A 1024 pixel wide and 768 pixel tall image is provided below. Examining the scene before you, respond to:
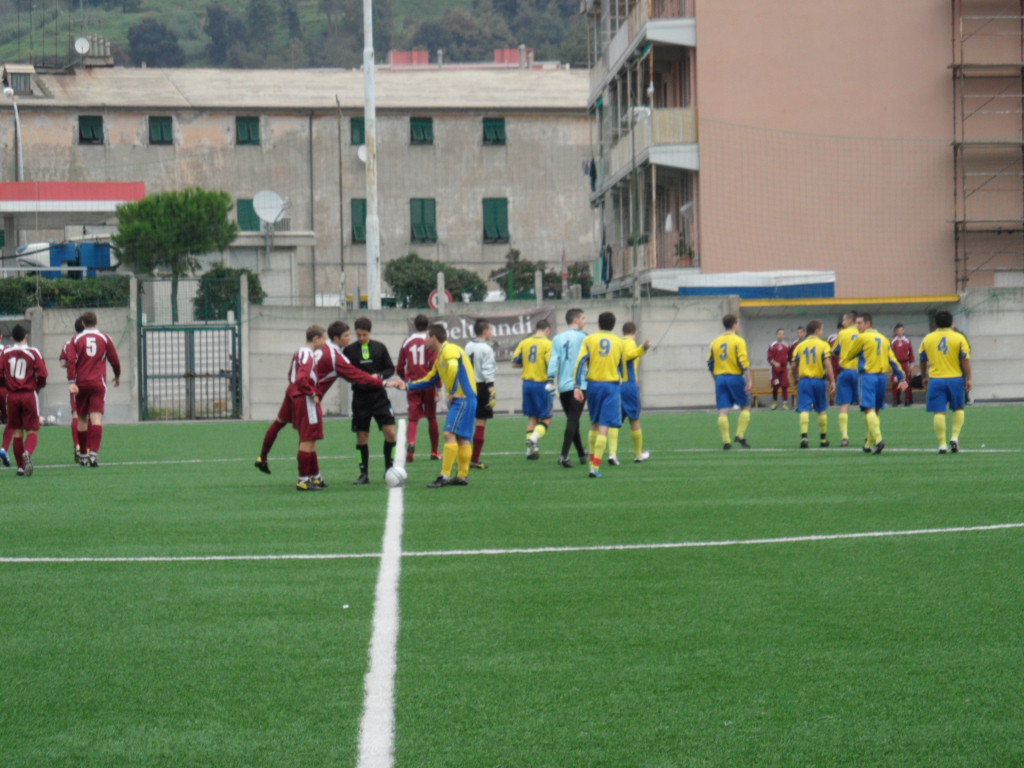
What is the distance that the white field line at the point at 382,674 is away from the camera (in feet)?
16.6

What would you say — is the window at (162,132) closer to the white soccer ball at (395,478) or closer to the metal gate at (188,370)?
the metal gate at (188,370)

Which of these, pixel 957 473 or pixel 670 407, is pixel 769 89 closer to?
pixel 670 407

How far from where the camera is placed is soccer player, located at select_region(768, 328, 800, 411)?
3278cm

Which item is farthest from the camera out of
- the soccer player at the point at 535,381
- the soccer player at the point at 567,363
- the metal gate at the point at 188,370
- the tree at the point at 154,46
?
the tree at the point at 154,46

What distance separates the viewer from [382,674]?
6172 millimetres

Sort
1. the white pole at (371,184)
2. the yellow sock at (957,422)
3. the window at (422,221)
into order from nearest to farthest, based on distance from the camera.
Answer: the yellow sock at (957,422) < the white pole at (371,184) < the window at (422,221)

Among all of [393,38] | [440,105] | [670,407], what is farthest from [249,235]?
[393,38]

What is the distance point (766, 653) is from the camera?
21.1ft

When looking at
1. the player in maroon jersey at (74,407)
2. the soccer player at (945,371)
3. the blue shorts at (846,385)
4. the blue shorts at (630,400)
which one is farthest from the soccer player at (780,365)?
the player in maroon jersey at (74,407)

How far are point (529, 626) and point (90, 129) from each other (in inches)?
2201

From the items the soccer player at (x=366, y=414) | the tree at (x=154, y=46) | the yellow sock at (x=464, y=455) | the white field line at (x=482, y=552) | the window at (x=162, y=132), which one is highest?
the tree at (x=154, y=46)

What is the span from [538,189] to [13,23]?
443ft

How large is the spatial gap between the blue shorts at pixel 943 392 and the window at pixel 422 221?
44.2 metres

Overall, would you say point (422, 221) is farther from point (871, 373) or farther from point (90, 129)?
point (871, 373)
